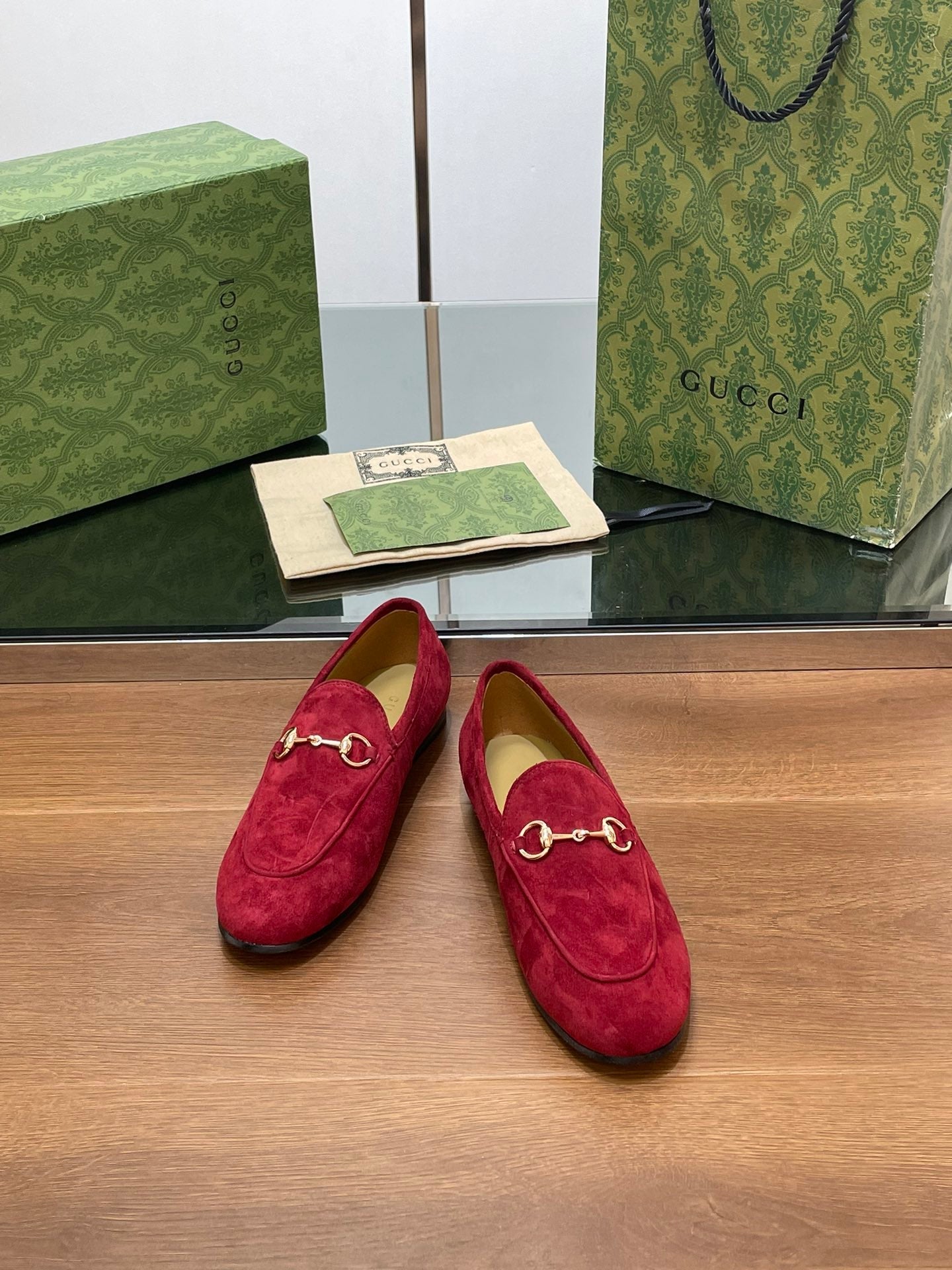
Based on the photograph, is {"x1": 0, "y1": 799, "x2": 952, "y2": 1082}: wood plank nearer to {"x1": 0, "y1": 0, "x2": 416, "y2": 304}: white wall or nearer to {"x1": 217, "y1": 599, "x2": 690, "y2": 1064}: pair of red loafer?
{"x1": 217, "y1": 599, "x2": 690, "y2": 1064}: pair of red loafer

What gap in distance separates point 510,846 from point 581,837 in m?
0.04

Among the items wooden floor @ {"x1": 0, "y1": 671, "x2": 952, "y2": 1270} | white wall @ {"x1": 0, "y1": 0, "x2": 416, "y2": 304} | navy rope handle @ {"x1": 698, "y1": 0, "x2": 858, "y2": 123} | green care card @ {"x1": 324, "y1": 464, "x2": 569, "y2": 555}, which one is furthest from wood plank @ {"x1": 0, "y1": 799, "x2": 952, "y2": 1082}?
white wall @ {"x1": 0, "y1": 0, "x2": 416, "y2": 304}

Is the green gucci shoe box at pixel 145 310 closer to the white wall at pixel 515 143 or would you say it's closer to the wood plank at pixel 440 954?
the wood plank at pixel 440 954

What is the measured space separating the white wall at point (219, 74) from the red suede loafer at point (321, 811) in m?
0.89

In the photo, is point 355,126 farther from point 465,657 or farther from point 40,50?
point 465,657

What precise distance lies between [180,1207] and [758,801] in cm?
36

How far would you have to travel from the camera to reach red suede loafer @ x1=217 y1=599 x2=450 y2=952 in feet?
1.80

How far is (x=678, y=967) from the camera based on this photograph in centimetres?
51

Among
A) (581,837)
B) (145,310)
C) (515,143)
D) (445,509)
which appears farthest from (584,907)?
(515,143)

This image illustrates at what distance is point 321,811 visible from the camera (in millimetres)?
570

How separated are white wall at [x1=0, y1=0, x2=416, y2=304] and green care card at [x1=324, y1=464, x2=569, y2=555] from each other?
653 millimetres

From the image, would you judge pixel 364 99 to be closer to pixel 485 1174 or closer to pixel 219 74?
pixel 219 74

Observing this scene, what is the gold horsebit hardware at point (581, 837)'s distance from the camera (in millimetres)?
539

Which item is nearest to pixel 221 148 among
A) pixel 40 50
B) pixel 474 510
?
pixel 474 510
